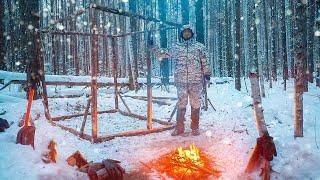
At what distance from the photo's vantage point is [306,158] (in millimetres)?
5477

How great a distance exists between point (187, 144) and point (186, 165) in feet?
5.03

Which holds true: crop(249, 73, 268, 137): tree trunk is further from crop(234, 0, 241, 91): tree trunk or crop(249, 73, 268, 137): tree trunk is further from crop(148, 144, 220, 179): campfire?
crop(234, 0, 241, 91): tree trunk

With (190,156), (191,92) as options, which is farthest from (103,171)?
(191,92)

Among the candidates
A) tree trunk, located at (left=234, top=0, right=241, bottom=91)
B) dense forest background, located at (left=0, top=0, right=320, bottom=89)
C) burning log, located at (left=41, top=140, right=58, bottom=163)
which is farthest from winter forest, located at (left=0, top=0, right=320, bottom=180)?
tree trunk, located at (left=234, top=0, right=241, bottom=91)

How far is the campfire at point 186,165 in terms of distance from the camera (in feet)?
18.4

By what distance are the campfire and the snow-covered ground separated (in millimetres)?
223

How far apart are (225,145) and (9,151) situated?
13.6 feet

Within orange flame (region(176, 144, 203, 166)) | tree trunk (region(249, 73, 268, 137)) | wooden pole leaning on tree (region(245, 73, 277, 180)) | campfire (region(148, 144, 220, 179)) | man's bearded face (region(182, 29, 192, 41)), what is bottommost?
campfire (region(148, 144, 220, 179))

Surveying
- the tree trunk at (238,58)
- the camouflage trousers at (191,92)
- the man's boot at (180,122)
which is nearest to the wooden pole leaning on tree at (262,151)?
the camouflage trousers at (191,92)

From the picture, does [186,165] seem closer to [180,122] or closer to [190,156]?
[190,156]

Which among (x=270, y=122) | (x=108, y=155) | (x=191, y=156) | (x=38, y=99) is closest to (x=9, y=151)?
(x=108, y=155)

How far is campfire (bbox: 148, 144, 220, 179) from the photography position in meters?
5.62

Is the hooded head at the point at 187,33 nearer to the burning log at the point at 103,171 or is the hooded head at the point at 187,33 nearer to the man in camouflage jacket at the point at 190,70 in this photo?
the man in camouflage jacket at the point at 190,70

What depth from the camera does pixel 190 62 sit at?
8.22 metres
